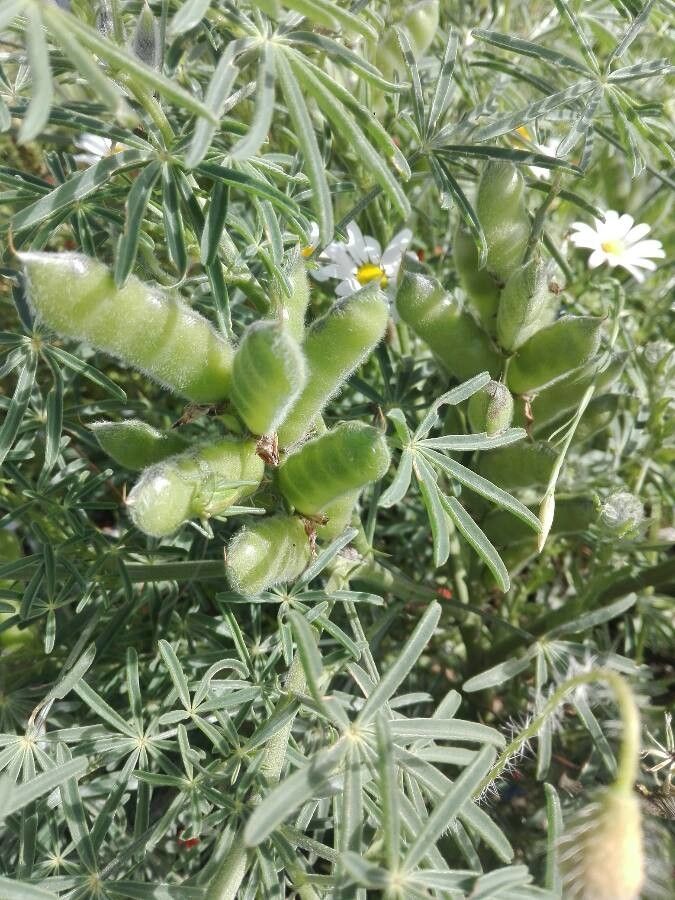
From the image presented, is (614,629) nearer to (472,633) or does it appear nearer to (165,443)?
(472,633)

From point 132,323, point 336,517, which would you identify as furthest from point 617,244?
point 132,323

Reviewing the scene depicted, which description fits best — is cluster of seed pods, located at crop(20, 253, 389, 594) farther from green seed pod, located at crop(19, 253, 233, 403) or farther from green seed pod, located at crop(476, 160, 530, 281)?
green seed pod, located at crop(476, 160, 530, 281)

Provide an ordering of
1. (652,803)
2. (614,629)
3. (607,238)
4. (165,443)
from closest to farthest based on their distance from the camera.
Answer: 1. (165,443)
2. (652,803)
3. (607,238)
4. (614,629)

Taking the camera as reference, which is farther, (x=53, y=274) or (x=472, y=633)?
(x=472, y=633)

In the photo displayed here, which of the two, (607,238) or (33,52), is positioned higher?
(607,238)

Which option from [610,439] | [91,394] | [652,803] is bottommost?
[91,394]

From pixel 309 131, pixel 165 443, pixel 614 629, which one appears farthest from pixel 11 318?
pixel 614 629

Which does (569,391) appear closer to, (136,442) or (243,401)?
(243,401)

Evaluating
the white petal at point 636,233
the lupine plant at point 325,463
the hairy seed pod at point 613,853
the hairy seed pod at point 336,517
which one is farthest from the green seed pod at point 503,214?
the hairy seed pod at point 613,853
